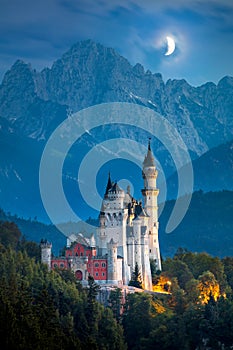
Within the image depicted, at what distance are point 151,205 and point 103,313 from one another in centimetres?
2912

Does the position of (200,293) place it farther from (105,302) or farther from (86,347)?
(86,347)

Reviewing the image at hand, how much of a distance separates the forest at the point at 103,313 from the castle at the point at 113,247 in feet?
11.7

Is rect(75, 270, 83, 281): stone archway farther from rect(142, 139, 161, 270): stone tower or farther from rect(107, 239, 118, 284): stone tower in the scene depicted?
rect(142, 139, 161, 270): stone tower

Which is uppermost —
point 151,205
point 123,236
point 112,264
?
point 151,205

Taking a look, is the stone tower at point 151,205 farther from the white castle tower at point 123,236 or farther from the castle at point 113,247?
the castle at point 113,247

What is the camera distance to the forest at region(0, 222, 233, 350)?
94.2 m

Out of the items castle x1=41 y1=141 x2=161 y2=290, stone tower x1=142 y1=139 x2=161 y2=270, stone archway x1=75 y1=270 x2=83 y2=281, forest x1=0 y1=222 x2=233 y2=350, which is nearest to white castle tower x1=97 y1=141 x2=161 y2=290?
castle x1=41 y1=141 x2=161 y2=290

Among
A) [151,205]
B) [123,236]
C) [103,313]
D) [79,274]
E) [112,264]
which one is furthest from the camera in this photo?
[151,205]

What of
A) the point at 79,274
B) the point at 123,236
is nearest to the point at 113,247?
the point at 123,236

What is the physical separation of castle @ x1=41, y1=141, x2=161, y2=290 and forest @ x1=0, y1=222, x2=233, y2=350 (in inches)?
141

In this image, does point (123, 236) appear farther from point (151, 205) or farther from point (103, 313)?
point (103, 313)

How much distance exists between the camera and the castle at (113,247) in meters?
117

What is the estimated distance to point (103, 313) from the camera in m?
107

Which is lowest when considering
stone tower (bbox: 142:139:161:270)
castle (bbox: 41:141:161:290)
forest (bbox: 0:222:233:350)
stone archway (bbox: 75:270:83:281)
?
forest (bbox: 0:222:233:350)
